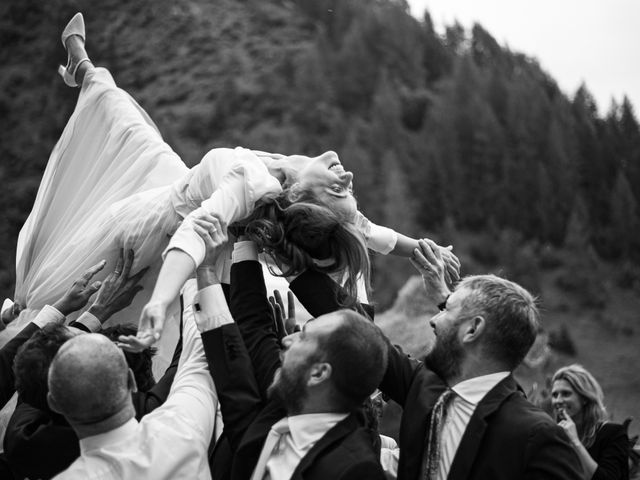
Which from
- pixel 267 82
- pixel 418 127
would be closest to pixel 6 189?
pixel 267 82

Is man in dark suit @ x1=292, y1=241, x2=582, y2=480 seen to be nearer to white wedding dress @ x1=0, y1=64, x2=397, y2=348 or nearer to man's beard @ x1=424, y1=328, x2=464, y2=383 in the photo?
man's beard @ x1=424, y1=328, x2=464, y2=383

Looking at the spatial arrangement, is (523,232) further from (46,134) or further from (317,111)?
(46,134)

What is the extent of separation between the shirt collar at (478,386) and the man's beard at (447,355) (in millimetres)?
67

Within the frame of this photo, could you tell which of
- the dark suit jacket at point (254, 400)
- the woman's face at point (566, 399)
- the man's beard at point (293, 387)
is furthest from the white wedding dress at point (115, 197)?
the woman's face at point (566, 399)

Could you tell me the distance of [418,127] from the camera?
63906mm

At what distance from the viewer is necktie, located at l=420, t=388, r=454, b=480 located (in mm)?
2707

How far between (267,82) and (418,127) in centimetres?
1189

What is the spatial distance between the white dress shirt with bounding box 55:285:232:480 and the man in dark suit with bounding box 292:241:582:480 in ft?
2.21

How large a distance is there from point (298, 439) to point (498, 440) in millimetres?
616

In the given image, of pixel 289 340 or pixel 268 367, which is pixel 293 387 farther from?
pixel 268 367

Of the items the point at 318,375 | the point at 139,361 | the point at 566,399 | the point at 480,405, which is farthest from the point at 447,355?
the point at 566,399

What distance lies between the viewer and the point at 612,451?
488 cm

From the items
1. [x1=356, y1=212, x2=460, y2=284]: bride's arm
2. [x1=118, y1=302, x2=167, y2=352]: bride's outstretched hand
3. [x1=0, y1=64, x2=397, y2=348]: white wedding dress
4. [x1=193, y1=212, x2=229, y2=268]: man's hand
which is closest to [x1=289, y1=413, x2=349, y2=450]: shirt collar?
[x1=118, y1=302, x2=167, y2=352]: bride's outstretched hand

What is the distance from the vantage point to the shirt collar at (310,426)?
2600mm
